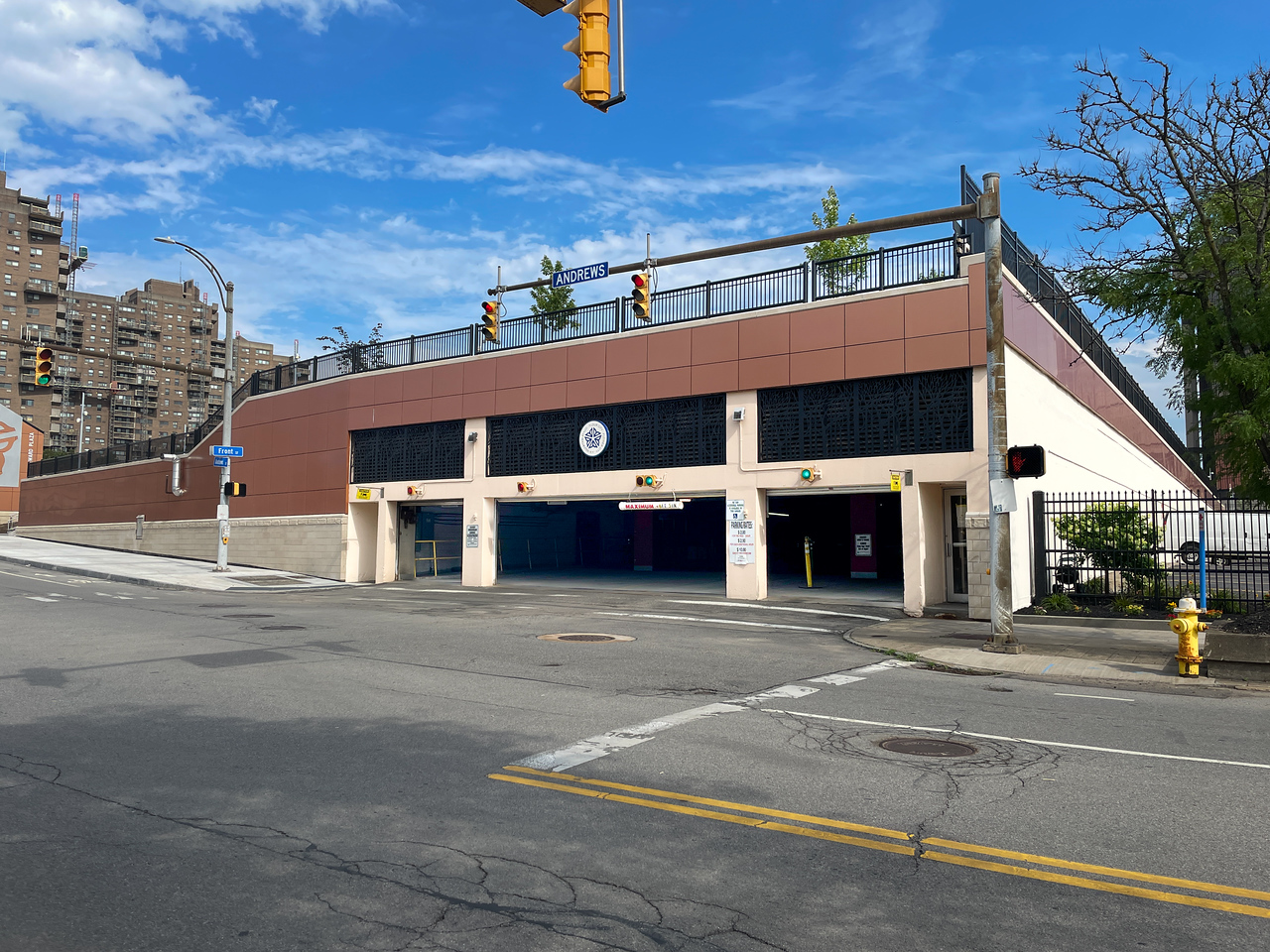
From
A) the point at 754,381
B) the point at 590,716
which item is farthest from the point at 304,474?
the point at 590,716

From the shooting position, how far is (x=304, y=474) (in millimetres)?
34375

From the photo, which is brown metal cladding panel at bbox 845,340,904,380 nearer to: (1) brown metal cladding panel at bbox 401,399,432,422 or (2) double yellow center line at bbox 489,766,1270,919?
(1) brown metal cladding panel at bbox 401,399,432,422

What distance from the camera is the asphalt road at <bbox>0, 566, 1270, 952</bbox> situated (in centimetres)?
418

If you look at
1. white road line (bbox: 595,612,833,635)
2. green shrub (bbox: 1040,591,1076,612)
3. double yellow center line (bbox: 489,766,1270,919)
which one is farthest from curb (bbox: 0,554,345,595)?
double yellow center line (bbox: 489,766,1270,919)

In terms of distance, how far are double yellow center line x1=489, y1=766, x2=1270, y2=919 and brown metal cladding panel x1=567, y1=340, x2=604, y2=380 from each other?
67.8ft

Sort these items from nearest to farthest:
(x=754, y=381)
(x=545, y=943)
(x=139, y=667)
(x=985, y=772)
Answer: (x=545, y=943) < (x=985, y=772) < (x=139, y=667) < (x=754, y=381)

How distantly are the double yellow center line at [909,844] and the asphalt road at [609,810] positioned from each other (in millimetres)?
23

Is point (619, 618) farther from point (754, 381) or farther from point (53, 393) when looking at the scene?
point (53, 393)

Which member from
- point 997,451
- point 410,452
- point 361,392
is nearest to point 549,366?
point 410,452

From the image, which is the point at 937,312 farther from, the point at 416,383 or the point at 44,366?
the point at 44,366

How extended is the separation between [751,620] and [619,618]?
2748 mm

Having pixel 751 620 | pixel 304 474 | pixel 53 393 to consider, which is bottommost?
pixel 751 620

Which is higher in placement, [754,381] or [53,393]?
[53,393]

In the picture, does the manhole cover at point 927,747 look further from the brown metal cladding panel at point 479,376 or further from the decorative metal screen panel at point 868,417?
the brown metal cladding panel at point 479,376
